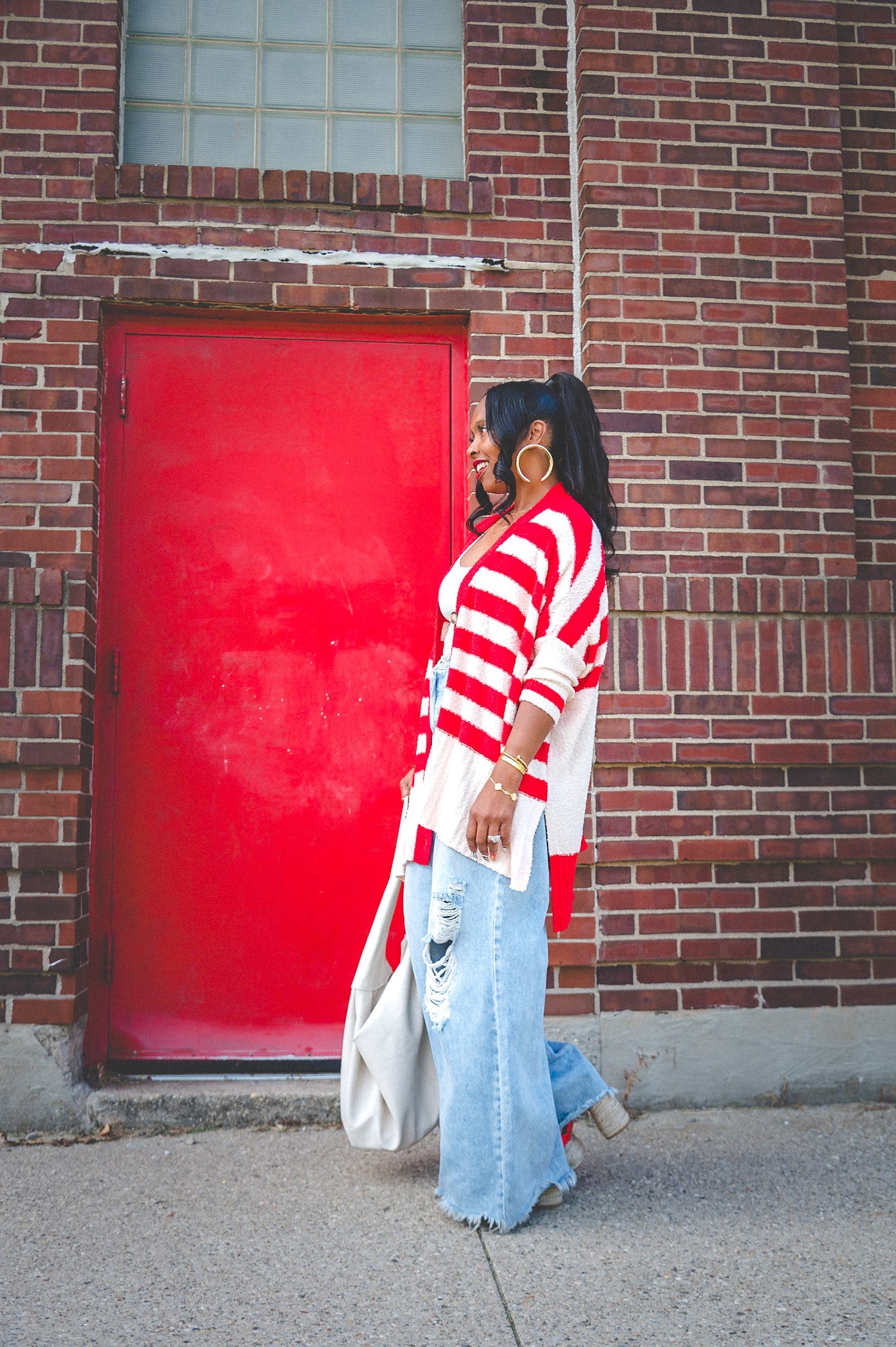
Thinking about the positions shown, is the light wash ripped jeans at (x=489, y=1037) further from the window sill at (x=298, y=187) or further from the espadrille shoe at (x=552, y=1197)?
the window sill at (x=298, y=187)

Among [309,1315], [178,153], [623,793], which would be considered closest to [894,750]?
[623,793]

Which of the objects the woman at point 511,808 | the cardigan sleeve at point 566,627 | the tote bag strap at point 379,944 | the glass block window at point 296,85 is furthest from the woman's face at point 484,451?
the glass block window at point 296,85

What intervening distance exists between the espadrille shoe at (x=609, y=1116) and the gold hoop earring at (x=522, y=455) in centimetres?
154

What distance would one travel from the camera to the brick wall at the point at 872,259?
12.2ft

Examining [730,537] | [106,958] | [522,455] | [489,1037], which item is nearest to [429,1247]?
[489,1037]

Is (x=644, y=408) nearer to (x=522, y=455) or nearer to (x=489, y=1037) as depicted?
(x=522, y=455)

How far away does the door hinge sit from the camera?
11.1 ft

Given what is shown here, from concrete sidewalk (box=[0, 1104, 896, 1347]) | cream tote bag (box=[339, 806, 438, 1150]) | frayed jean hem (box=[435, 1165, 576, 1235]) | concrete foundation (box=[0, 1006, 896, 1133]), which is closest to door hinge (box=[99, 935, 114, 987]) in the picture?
concrete foundation (box=[0, 1006, 896, 1133])

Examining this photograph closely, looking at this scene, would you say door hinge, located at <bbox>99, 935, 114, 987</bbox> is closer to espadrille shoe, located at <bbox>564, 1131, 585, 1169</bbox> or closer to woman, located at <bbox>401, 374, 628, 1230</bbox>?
woman, located at <bbox>401, 374, 628, 1230</bbox>

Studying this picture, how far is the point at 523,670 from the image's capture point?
2.49 m

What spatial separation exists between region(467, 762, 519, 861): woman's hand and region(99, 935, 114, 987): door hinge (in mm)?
1584

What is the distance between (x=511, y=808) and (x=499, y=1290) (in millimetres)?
978

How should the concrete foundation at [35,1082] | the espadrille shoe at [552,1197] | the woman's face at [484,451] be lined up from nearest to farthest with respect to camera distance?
the espadrille shoe at [552,1197] → the woman's face at [484,451] → the concrete foundation at [35,1082]

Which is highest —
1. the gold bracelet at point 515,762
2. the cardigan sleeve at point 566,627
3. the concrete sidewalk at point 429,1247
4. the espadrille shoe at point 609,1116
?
the cardigan sleeve at point 566,627
